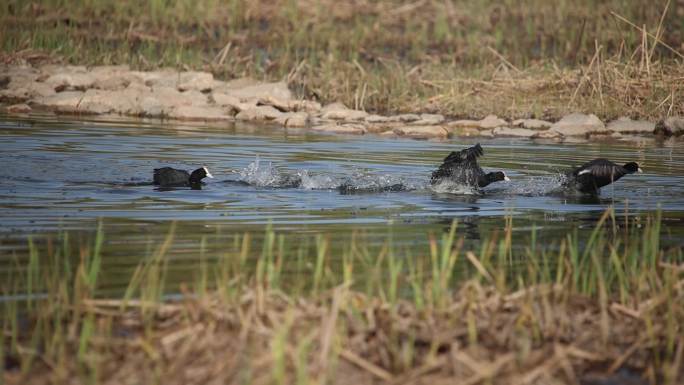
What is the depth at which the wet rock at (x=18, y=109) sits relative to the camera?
61.2ft

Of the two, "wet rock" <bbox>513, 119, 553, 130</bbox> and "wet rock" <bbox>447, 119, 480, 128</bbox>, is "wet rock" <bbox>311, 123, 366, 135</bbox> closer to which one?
"wet rock" <bbox>447, 119, 480, 128</bbox>

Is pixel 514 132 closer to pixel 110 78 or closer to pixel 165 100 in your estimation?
pixel 165 100

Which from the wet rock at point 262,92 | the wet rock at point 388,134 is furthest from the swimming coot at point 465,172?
the wet rock at point 262,92

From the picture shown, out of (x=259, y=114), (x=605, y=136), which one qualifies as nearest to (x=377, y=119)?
(x=259, y=114)

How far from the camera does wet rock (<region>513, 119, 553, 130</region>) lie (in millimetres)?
19312

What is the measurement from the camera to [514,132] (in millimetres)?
18938

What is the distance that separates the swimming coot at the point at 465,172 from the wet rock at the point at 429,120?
7.14 m

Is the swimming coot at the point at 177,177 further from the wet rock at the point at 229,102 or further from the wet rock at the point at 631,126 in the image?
the wet rock at the point at 631,126

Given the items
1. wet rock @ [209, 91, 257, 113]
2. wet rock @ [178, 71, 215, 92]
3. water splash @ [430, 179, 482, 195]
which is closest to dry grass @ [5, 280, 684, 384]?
water splash @ [430, 179, 482, 195]

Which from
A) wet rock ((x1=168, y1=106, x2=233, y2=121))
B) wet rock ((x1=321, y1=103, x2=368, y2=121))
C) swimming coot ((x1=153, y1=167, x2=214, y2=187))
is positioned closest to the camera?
swimming coot ((x1=153, y1=167, x2=214, y2=187))

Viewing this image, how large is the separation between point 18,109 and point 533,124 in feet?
29.6

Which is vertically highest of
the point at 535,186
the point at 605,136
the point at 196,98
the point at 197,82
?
the point at 197,82

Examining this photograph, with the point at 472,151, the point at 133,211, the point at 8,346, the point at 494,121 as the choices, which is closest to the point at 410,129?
the point at 494,121

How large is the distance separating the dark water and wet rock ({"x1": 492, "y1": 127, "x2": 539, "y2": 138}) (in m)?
0.66
